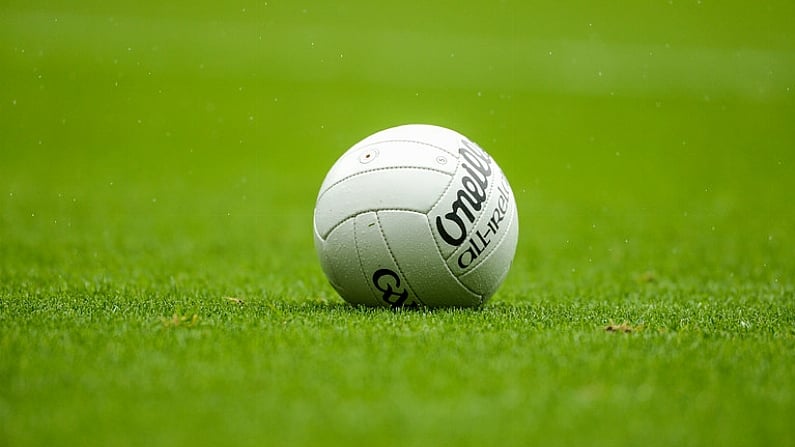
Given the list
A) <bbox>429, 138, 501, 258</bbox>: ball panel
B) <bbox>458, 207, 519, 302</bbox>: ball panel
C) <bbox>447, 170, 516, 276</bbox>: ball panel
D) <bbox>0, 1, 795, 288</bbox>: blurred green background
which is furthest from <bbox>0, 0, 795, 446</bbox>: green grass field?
<bbox>429, 138, 501, 258</bbox>: ball panel

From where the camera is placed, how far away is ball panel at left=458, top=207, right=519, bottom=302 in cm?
620

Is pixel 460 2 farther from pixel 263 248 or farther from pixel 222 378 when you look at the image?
pixel 222 378

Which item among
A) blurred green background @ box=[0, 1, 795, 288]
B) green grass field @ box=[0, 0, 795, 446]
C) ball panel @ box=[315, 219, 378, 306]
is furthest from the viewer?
blurred green background @ box=[0, 1, 795, 288]

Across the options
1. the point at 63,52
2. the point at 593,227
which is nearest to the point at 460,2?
the point at 63,52

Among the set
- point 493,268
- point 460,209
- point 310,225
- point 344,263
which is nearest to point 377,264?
point 344,263

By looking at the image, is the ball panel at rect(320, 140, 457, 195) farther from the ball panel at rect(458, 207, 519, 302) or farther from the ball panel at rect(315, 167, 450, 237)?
the ball panel at rect(458, 207, 519, 302)

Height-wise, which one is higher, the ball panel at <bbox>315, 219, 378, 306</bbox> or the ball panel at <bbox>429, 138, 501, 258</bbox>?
the ball panel at <bbox>429, 138, 501, 258</bbox>

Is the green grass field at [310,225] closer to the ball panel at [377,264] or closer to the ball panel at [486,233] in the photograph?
the ball panel at [377,264]

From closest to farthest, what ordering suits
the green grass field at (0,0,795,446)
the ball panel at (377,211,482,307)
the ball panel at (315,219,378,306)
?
the green grass field at (0,0,795,446) → the ball panel at (377,211,482,307) → the ball panel at (315,219,378,306)

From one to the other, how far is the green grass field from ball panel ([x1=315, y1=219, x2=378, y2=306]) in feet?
0.52

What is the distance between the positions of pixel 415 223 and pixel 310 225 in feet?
24.3

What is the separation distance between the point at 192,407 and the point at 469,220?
2422mm

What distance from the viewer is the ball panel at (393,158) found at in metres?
6.15

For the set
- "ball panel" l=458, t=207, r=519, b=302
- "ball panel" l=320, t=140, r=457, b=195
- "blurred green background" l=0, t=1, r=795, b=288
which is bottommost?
"ball panel" l=458, t=207, r=519, b=302
